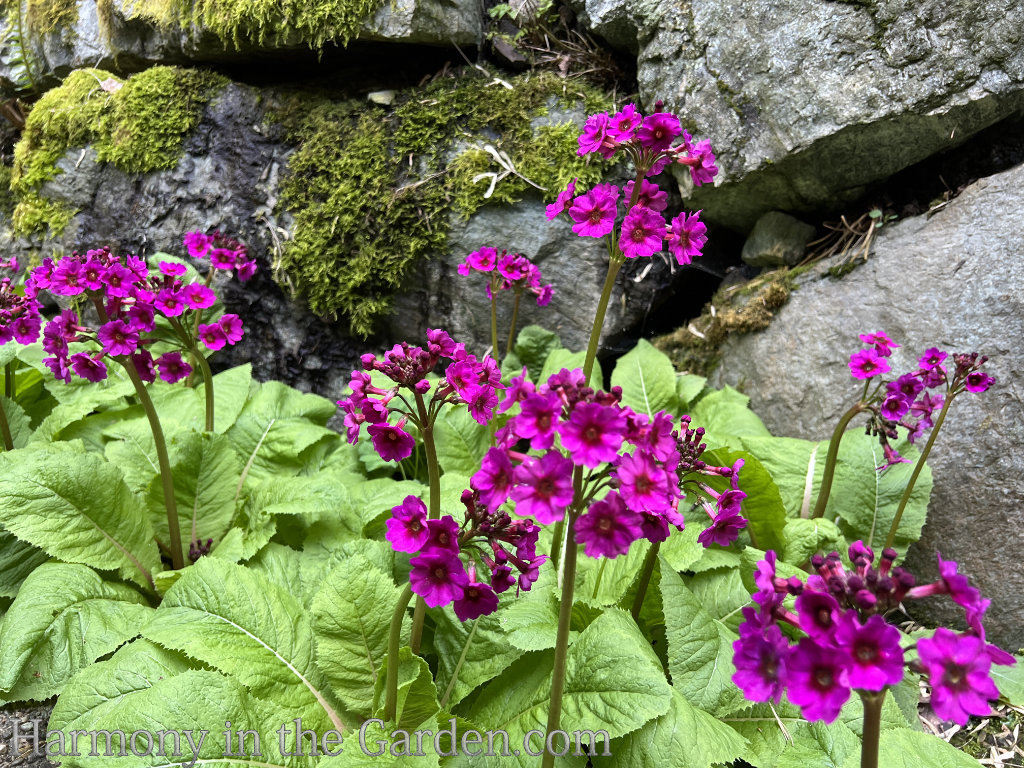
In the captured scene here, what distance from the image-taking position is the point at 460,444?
382 cm

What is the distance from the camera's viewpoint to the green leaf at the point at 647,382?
4117mm

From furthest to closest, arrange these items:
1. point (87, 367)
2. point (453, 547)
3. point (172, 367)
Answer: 1. point (172, 367)
2. point (87, 367)
3. point (453, 547)

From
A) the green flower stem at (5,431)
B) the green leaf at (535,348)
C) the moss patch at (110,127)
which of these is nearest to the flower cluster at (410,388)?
the green leaf at (535,348)

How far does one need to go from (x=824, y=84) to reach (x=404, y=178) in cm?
276

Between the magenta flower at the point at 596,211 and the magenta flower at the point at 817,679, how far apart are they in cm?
154

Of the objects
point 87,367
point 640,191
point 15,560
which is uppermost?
point 640,191

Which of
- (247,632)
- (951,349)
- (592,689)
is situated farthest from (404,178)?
(592,689)

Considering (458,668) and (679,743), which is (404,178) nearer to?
(458,668)

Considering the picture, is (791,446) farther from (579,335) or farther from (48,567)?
(48,567)

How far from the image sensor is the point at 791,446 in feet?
A: 11.7

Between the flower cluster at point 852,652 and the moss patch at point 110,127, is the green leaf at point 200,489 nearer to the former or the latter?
the flower cluster at point 852,652

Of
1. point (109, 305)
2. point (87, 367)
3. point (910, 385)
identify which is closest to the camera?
point (109, 305)

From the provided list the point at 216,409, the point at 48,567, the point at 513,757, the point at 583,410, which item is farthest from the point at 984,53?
the point at 48,567

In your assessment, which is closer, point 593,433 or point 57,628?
point 593,433
